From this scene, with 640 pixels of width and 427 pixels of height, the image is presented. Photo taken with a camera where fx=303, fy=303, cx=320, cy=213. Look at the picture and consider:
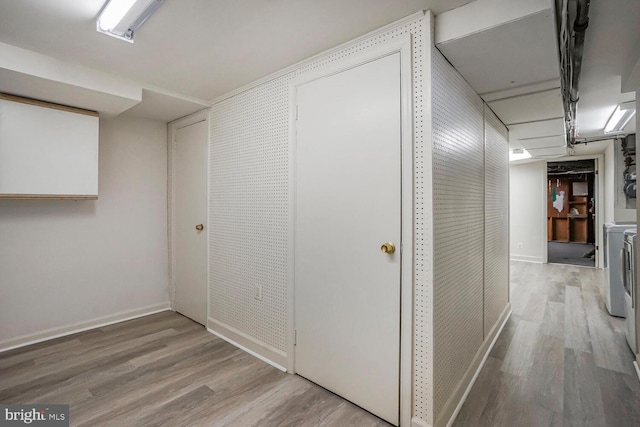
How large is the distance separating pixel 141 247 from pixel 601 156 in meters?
8.58

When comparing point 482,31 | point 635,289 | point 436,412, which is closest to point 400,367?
point 436,412

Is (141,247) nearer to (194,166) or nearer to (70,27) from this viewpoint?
(194,166)

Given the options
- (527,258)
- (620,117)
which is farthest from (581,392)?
(527,258)

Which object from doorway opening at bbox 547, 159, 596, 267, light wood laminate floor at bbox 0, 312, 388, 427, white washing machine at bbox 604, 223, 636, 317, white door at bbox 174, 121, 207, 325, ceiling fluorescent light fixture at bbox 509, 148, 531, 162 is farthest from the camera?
doorway opening at bbox 547, 159, 596, 267

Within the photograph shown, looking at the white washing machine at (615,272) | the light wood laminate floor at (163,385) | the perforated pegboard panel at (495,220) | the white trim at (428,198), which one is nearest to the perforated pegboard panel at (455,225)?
the white trim at (428,198)

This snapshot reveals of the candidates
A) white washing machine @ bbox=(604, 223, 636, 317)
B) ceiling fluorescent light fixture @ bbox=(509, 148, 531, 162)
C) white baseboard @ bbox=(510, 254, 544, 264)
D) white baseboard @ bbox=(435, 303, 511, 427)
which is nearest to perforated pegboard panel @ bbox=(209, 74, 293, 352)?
white baseboard @ bbox=(435, 303, 511, 427)

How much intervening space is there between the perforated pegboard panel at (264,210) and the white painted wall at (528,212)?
20.1 ft

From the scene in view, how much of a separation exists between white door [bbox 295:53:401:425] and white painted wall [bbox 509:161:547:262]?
20.1ft

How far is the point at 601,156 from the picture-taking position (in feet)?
20.7

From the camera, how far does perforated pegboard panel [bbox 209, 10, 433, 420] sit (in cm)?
168

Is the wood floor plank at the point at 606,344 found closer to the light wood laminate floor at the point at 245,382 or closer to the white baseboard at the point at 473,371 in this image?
the light wood laminate floor at the point at 245,382

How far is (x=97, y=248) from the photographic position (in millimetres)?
3258

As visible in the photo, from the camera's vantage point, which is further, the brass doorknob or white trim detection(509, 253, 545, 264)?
white trim detection(509, 253, 545, 264)

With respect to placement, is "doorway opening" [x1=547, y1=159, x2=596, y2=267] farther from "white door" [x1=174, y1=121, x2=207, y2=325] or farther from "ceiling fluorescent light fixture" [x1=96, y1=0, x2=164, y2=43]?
"ceiling fluorescent light fixture" [x1=96, y1=0, x2=164, y2=43]
